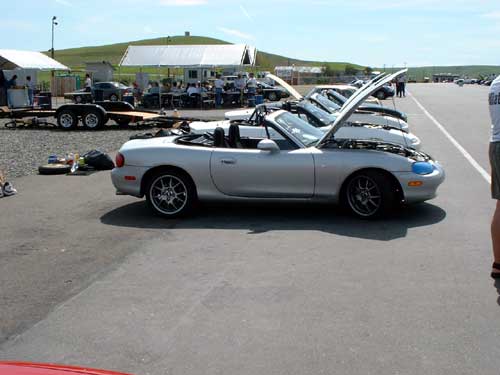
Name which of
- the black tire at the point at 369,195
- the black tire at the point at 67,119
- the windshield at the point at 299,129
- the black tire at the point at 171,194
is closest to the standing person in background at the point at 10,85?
the black tire at the point at 67,119

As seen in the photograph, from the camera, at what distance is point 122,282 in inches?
220

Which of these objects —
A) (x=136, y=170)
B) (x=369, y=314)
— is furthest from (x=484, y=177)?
(x=369, y=314)

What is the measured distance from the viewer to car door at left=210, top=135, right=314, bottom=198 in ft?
25.6

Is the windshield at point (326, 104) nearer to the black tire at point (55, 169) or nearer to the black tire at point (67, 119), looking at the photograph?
the black tire at point (55, 169)

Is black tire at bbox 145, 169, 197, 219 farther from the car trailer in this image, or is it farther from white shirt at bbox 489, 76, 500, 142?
the car trailer

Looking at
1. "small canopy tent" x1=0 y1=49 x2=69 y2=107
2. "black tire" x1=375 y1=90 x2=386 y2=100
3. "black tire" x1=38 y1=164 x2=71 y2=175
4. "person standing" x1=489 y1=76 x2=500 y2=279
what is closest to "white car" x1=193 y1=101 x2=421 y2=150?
"black tire" x1=38 y1=164 x2=71 y2=175

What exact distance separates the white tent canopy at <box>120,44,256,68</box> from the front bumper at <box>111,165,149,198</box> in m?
25.7

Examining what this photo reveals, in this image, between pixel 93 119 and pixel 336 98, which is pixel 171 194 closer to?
pixel 336 98

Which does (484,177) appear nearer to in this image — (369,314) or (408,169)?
(408,169)

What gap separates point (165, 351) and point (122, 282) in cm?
157

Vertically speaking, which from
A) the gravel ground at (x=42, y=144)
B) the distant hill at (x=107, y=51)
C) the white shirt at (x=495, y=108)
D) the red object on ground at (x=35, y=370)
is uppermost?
the distant hill at (x=107, y=51)

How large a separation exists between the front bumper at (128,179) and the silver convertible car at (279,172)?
0.5 inches

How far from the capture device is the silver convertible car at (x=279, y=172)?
25.4ft

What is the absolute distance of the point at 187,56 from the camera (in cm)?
3462
